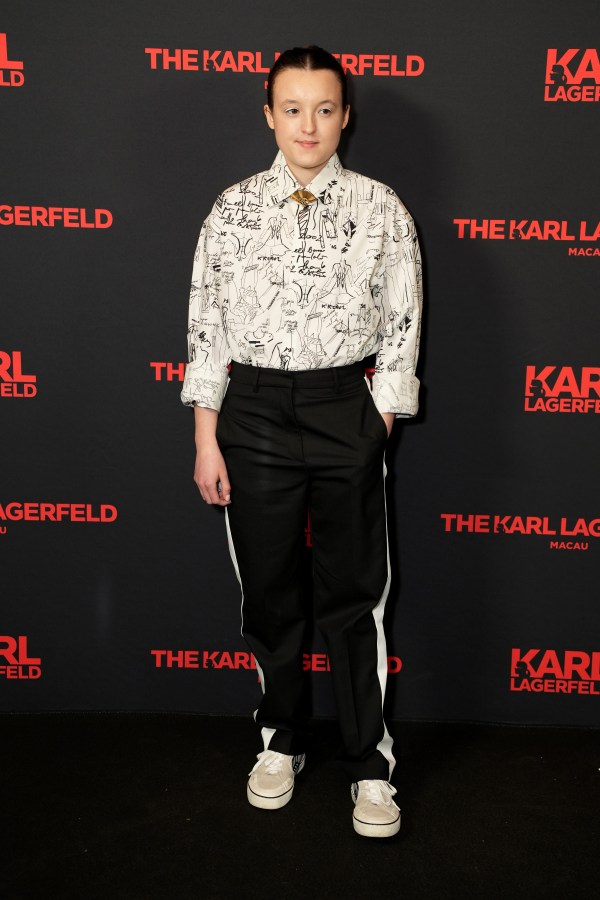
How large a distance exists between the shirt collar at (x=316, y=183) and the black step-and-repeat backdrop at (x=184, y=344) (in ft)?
0.90

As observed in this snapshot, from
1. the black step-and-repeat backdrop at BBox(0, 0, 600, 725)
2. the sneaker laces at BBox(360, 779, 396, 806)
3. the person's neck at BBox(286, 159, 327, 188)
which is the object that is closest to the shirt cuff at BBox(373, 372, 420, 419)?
the black step-and-repeat backdrop at BBox(0, 0, 600, 725)

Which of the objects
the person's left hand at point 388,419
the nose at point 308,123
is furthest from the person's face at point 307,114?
the person's left hand at point 388,419

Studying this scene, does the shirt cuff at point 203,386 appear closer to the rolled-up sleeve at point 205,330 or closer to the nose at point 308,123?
the rolled-up sleeve at point 205,330

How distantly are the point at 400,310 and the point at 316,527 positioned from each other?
55 centimetres

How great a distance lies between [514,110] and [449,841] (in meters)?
1.81

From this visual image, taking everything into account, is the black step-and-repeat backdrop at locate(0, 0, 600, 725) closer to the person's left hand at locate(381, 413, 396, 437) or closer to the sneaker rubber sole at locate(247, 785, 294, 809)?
the person's left hand at locate(381, 413, 396, 437)

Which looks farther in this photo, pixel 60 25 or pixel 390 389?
pixel 60 25

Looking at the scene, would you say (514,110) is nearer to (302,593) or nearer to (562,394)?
(562,394)

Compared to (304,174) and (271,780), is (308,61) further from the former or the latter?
(271,780)

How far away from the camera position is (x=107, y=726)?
7.96ft

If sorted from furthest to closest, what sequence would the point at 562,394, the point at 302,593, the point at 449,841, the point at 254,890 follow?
1. the point at 562,394
2. the point at 302,593
3. the point at 449,841
4. the point at 254,890

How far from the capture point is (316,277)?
191cm

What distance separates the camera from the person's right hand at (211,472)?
6.55 ft

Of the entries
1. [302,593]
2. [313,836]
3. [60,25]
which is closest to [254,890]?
[313,836]
